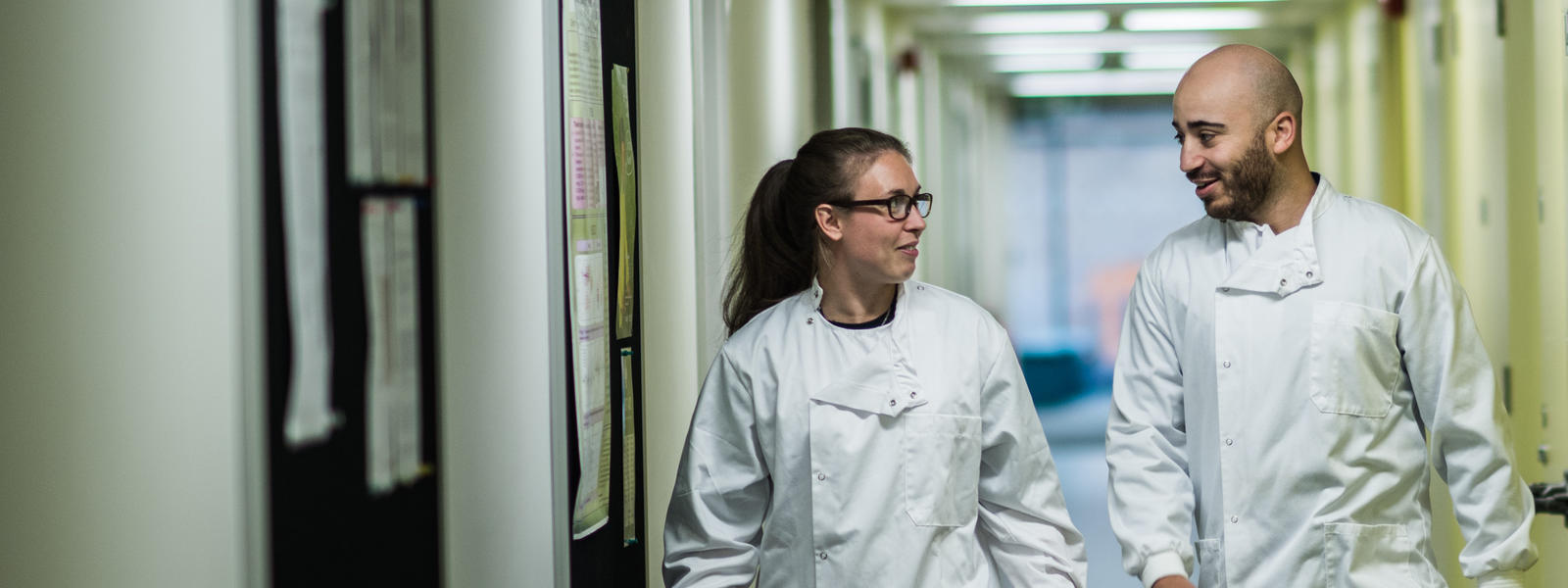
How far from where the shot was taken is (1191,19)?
18.2ft

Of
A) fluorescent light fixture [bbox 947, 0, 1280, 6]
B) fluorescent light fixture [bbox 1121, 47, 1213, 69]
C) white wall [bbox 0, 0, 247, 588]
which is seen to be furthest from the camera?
fluorescent light fixture [bbox 1121, 47, 1213, 69]

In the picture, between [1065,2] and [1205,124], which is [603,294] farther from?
[1065,2]

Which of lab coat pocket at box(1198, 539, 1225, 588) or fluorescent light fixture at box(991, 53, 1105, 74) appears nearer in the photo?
lab coat pocket at box(1198, 539, 1225, 588)

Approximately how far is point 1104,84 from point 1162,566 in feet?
13.4

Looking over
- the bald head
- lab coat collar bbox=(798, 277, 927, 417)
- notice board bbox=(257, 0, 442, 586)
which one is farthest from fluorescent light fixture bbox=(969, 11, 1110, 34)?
notice board bbox=(257, 0, 442, 586)

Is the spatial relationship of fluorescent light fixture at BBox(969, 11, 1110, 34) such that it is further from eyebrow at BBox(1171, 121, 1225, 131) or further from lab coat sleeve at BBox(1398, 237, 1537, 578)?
lab coat sleeve at BBox(1398, 237, 1537, 578)

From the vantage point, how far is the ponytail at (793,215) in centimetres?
221

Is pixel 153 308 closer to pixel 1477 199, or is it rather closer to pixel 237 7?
pixel 237 7

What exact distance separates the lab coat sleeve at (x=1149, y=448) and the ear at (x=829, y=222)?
0.52 meters

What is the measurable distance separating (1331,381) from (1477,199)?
1972 mm

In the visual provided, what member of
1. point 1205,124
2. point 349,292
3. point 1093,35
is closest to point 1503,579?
point 1205,124

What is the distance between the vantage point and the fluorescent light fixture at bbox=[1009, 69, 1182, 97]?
5879mm

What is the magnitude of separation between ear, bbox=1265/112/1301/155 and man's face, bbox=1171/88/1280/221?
16 millimetres

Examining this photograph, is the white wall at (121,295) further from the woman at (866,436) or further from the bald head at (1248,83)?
the bald head at (1248,83)
